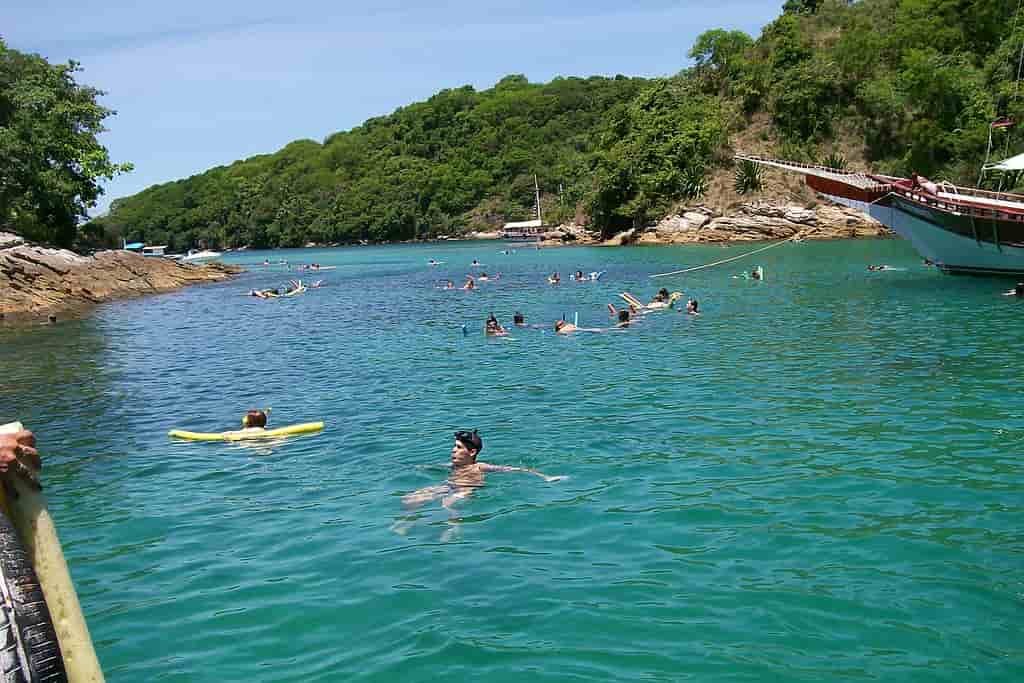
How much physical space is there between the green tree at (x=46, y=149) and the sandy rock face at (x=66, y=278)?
12.8 feet

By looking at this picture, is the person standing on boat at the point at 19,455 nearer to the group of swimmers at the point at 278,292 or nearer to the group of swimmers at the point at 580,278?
the group of swimmers at the point at 580,278

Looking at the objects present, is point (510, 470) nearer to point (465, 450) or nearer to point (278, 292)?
point (465, 450)

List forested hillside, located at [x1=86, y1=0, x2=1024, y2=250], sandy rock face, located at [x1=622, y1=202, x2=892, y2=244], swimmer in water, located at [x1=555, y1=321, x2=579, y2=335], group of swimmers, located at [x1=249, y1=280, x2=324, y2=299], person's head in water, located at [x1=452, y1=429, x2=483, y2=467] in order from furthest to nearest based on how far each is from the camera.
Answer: sandy rock face, located at [x1=622, y1=202, x2=892, y2=244] < forested hillside, located at [x1=86, y1=0, x2=1024, y2=250] < group of swimmers, located at [x1=249, y1=280, x2=324, y2=299] < swimmer in water, located at [x1=555, y1=321, x2=579, y2=335] < person's head in water, located at [x1=452, y1=429, x2=483, y2=467]

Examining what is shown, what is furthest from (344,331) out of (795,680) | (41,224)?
(41,224)

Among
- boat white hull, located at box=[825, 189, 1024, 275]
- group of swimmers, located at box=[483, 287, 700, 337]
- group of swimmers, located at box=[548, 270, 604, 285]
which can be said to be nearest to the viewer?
group of swimmers, located at box=[483, 287, 700, 337]

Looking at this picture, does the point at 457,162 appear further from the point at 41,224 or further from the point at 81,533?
the point at 81,533

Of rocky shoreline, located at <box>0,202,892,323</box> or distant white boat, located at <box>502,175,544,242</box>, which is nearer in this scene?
rocky shoreline, located at <box>0,202,892,323</box>

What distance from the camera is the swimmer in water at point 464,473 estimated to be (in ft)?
37.5

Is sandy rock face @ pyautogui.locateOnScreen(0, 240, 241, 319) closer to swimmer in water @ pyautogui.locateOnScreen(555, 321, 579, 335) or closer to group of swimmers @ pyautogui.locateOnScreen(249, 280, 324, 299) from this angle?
group of swimmers @ pyautogui.locateOnScreen(249, 280, 324, 299)

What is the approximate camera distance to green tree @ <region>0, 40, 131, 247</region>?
52219 mm

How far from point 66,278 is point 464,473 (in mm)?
45255

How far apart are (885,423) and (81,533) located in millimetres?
11596

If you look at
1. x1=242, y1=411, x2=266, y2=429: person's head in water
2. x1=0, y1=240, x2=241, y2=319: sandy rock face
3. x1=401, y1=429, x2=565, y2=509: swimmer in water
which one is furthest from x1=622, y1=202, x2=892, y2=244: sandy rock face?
x1=401, y1=429, x2=565, y2=509: swimmer in water

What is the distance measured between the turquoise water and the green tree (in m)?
33.1
